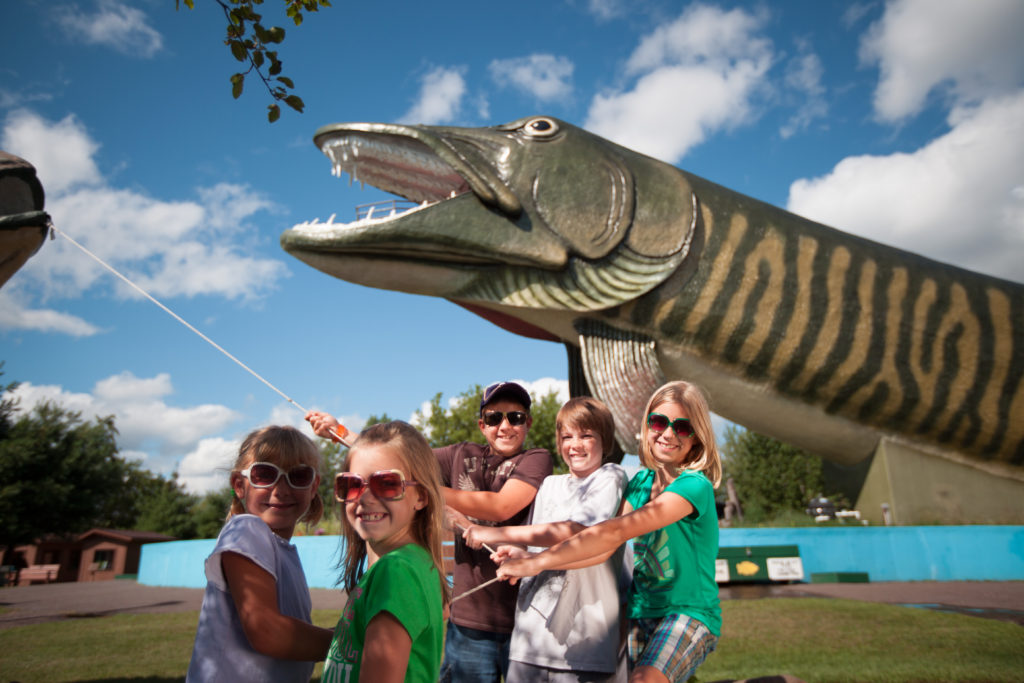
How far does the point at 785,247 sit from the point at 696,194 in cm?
103

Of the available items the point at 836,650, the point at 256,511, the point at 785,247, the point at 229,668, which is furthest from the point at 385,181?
the point at 836,650

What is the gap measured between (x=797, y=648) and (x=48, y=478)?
85.9 ft

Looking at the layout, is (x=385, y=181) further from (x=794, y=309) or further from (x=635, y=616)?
(x=635, y=616)

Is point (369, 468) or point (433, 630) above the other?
point (369, 468)

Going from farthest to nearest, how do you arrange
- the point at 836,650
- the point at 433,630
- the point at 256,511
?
the point at 836,650 → the point at 256,511 → the point at 433,630

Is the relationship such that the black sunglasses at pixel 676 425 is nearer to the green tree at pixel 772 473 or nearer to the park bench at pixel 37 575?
the green tree at pixel 772 473

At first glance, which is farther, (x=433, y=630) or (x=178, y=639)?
(x=178, y=639)

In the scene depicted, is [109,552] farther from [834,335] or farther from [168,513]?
[834,335]

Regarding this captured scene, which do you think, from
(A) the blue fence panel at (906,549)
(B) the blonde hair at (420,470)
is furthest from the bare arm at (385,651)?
(A) the blue fence panel at (906,549)

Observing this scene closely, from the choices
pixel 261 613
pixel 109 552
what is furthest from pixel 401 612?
pixel 109 552

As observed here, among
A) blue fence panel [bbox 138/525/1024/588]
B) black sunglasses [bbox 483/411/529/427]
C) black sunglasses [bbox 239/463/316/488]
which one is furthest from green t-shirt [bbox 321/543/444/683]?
blue fence panel [bbox 138/525/1024/588]

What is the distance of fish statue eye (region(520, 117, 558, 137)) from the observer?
5.67 metres

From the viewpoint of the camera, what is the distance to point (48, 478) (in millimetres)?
23141

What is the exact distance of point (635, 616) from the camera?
7.54ft
